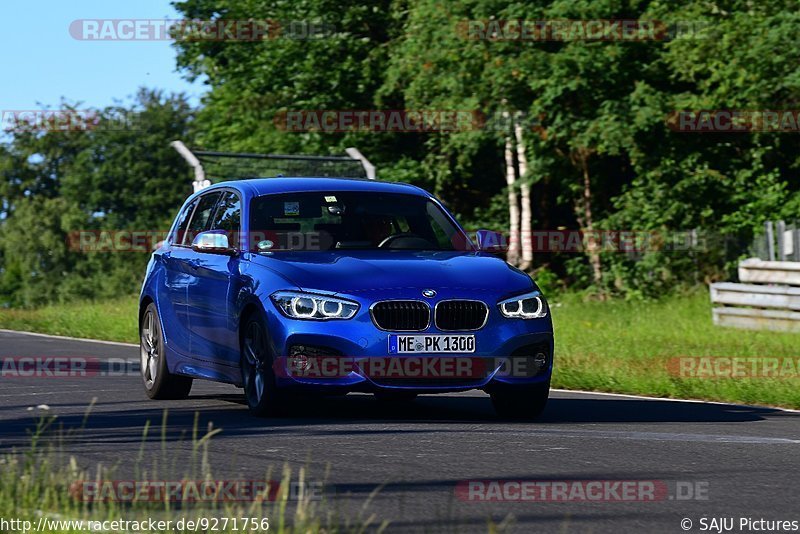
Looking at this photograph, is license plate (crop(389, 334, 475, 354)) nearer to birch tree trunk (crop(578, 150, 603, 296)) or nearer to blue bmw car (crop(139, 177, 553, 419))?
blue bmw car (crop(139, 177, 553, 419))

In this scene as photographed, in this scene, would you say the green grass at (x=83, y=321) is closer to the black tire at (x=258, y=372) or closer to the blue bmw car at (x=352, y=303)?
the blue bmw car at (x=352, y=303)

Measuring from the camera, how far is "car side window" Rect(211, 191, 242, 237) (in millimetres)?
12202

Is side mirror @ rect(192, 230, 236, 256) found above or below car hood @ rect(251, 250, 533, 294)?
above

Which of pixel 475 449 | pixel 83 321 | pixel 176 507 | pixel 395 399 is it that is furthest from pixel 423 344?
pixel 83 321

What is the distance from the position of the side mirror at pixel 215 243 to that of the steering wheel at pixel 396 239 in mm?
1100

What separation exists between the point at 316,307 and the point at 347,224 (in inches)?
54.1

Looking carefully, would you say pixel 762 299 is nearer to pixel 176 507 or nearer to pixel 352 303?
pixel 352 303

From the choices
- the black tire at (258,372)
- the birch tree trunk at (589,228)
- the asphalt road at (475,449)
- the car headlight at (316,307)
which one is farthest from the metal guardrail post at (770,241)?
the car headlight at (316,307)

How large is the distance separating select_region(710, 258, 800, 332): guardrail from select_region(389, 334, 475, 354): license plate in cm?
1142

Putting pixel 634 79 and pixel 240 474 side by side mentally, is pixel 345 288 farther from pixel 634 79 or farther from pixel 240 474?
pixel 634 79

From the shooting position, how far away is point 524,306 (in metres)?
11.1

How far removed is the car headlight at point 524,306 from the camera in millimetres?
10938

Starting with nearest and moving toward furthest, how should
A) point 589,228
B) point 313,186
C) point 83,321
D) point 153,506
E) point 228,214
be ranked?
point 153,506
point 313,186
point 228,214
point 83,321
point 589,228

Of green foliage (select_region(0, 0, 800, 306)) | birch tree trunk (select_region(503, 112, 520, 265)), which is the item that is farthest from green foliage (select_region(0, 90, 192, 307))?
birch tree trunk (select_region(503, 112, 520, 265))
